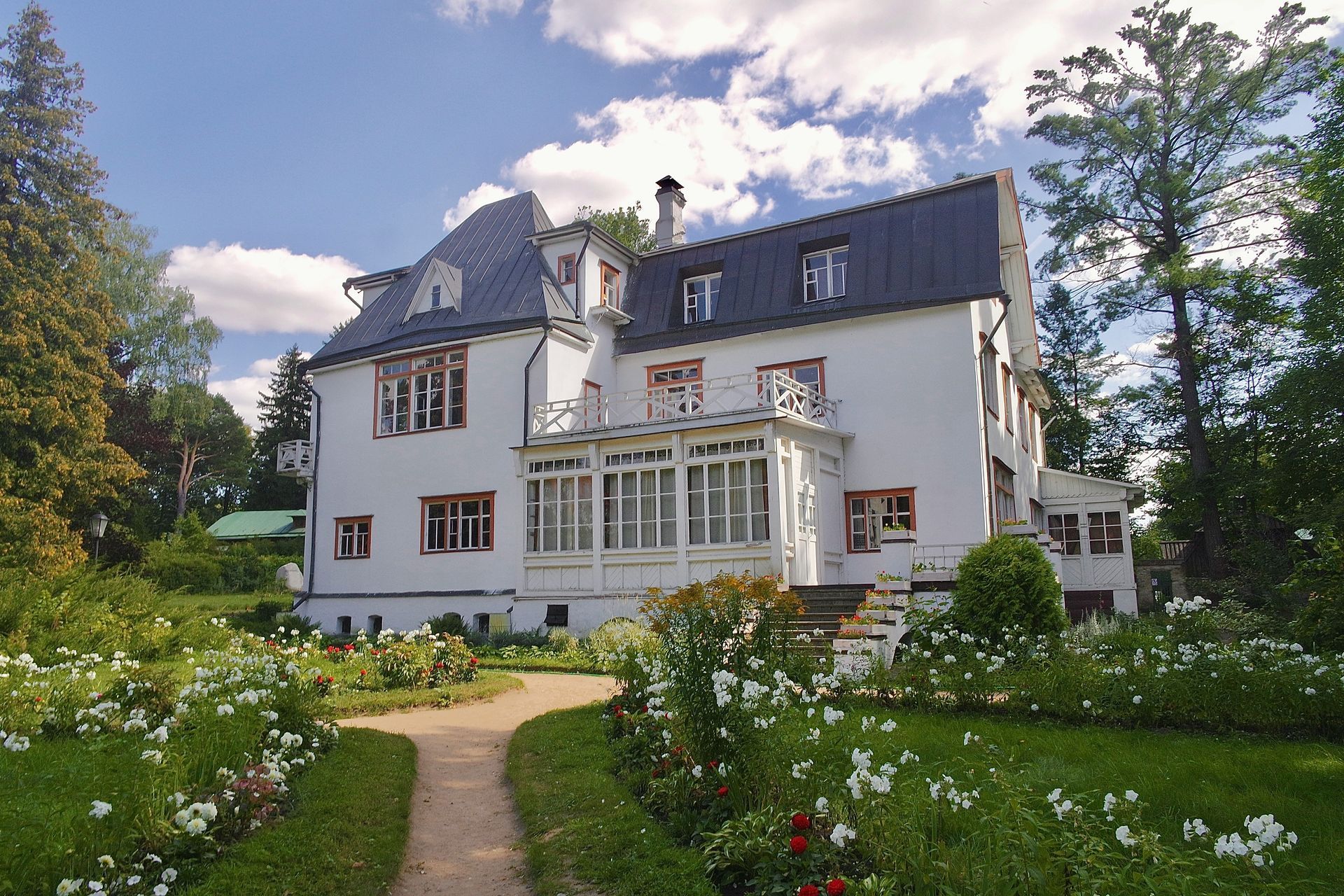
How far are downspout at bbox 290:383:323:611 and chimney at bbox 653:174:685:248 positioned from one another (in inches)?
413

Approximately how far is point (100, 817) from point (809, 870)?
3.66m

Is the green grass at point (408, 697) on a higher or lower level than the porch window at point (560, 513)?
lower

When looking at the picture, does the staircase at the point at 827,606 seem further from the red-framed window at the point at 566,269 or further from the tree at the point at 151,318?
the tree at the point at 151,318

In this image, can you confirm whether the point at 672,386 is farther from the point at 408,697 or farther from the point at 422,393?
the point at 408,697

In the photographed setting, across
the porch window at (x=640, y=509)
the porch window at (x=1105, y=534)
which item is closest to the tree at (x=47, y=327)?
the porch window at (x=640, y=509)

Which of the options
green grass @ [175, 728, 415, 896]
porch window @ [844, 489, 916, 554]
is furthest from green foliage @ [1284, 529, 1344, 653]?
porch window @ [844, 489, 916, 554]

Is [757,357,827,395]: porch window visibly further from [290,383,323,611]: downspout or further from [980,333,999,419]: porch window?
[290,383,323,611]: downspout

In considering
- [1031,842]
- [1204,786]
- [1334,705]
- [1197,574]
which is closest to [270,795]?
[1031,842]

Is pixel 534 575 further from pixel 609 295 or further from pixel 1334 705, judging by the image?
pixel 1334 705

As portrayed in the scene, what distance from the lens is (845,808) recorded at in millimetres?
4566

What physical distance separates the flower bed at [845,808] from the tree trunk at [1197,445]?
68.3ft

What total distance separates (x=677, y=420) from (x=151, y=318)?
30954 millimetres

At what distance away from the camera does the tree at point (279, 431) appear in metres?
47.7

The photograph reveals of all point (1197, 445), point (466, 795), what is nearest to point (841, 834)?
point (466, 795)
